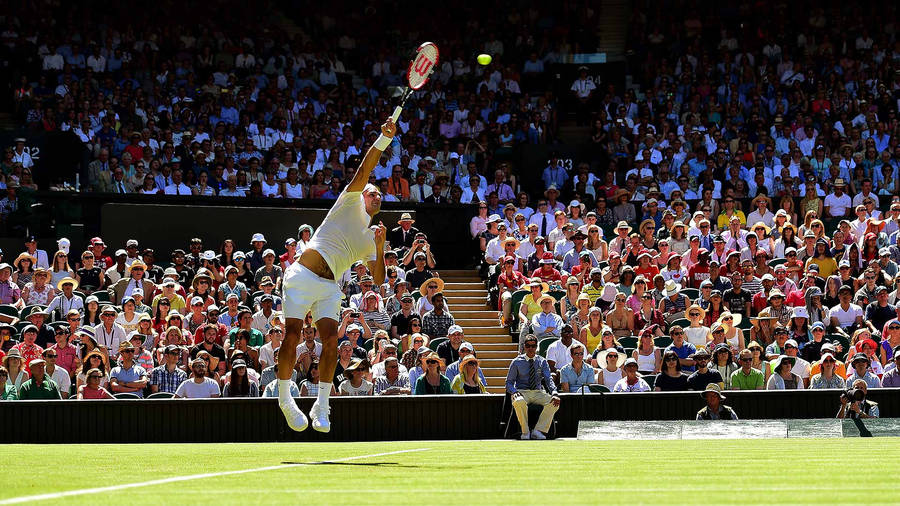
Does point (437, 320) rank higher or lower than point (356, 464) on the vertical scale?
higher

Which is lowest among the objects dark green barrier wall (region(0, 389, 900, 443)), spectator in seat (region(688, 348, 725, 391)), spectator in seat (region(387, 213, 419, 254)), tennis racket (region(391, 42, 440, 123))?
dark green barrier wall (region(0, 389, 900, 443))

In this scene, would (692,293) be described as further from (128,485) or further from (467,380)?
(128,485)

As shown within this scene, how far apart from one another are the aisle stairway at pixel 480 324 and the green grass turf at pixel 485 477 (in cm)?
980

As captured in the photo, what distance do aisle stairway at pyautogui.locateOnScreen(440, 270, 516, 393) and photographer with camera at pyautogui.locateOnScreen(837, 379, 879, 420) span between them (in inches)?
202

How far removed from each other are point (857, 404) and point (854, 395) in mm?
129

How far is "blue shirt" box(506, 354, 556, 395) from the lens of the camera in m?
14.9

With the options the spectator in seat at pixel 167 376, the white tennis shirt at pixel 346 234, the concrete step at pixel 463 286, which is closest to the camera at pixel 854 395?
the white tennis shirt at pixel 346 234

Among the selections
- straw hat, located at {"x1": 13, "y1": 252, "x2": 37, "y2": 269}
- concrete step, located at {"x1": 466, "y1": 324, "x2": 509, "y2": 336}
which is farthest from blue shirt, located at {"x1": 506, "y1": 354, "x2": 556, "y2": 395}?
straw hat, located at {"x1": 13, "y1": 252, "x2": 37, "y2": 269}

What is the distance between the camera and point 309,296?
32.0ft

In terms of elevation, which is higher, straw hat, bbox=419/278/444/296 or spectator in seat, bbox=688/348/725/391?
straw hat, bbox=419/278/444/296

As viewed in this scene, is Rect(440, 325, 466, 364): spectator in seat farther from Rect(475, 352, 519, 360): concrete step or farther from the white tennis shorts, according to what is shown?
the white tennis shorts

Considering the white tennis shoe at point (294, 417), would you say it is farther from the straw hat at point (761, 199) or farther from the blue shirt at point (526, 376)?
the straw hat at point (761, 199)

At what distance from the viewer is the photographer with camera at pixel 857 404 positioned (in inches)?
568

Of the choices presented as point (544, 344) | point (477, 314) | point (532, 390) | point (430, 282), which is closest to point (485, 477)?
point (532, 390)
